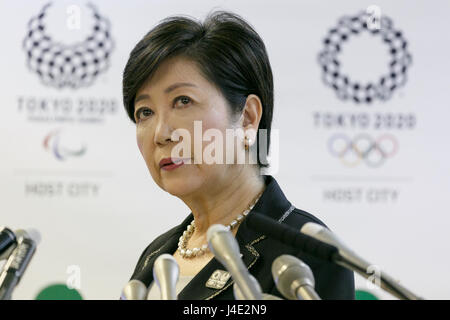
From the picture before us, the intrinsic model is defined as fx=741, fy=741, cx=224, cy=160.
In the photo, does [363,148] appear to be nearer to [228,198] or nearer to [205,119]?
[228,198]

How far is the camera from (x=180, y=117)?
194 cm

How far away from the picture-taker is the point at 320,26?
12.0 ft

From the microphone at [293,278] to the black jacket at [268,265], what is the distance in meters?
0.48

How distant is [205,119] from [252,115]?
188 mm

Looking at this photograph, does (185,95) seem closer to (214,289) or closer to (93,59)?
(214,289)

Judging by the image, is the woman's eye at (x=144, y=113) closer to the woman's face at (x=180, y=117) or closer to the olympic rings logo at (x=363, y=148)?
the woman's face at (x=180, y=117)

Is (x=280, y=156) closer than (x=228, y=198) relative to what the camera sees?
No

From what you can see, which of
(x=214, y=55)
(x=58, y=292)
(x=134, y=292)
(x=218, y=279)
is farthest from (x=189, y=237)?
(x=58, y=292)

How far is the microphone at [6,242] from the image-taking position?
52.6 inches

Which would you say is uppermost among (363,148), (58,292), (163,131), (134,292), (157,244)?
(163,131)

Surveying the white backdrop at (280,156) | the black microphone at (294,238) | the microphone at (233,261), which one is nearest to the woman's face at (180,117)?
the black microphone at (294,238)

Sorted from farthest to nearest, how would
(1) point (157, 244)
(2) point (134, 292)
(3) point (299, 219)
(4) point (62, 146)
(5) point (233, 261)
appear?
1. (4) point (62, 146)
2. (1) point (157, 244)
3. (3) point (299, 219)
4. (2) point (134, 292)
5. (5) point (233, 261)

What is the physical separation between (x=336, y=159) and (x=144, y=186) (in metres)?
0.93

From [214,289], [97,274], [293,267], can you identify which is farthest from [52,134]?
[293,267]
